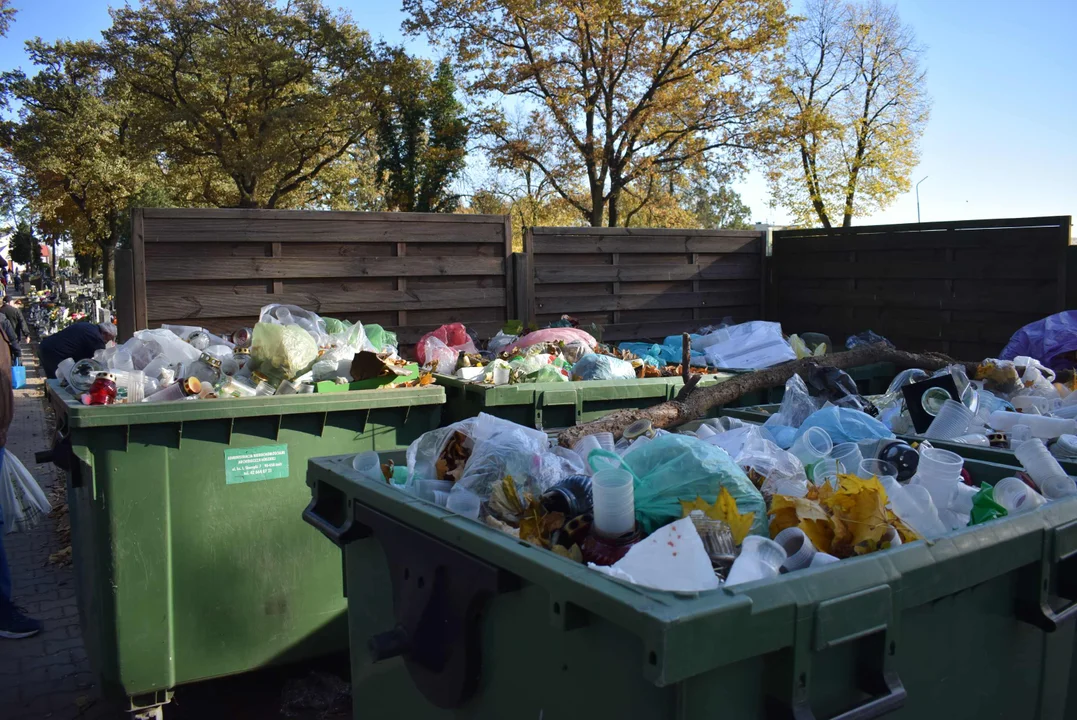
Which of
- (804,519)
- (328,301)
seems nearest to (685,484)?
(804,519)

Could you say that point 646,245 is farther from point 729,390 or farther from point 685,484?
point 685,484

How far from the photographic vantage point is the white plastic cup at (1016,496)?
1.94 metres

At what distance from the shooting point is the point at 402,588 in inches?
75.4

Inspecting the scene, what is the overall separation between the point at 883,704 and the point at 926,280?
6.04 m

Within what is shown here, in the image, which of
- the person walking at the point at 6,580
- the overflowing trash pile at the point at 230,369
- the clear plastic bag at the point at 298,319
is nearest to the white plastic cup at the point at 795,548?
the overflowing trash pile at the point at 230,369

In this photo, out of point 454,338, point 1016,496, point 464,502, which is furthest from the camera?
point 454,338

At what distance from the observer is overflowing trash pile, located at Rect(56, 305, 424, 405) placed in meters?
3.41

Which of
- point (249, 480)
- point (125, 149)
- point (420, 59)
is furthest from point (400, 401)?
point (125, 149)

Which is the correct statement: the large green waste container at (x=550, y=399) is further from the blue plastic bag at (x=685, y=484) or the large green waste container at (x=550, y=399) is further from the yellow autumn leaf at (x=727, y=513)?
the yellow autumn leaf at (x=727, y=513)

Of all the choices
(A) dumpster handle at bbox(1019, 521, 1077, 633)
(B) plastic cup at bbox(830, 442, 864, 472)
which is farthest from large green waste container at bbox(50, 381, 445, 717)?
(A) dumpster handle at bbox(1019, 521, 1077, 633)

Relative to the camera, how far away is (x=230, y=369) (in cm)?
393

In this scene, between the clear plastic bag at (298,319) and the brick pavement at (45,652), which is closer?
the brick pavement at (45,652)

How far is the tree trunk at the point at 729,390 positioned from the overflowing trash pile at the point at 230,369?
1.18 meters

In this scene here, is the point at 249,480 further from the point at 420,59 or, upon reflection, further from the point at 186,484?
the point at 420,59
